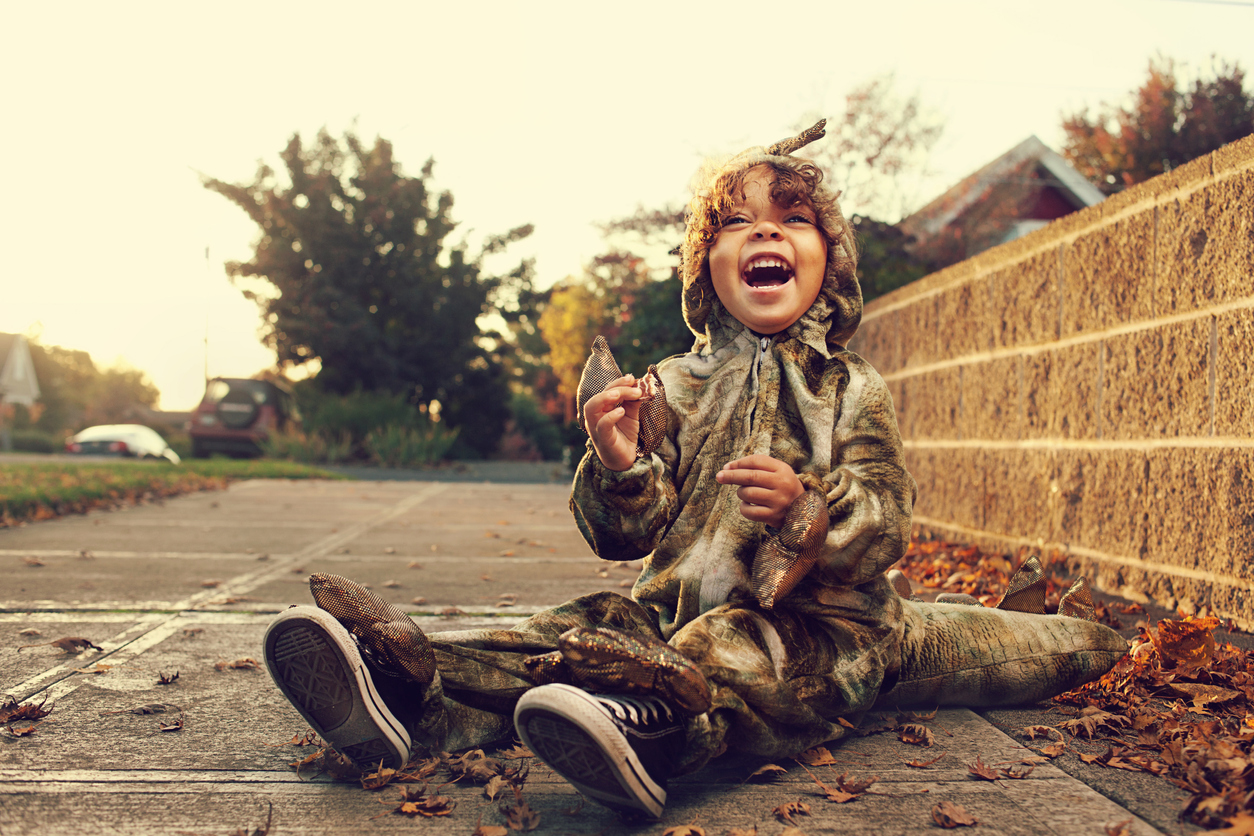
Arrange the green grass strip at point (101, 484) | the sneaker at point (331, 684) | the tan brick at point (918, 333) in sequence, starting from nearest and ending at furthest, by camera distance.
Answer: the sneaker at point (331, 684), the tan brick at point (918, 333), the green grass strip at point (101, 484)

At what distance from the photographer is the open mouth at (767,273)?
87.0 inches

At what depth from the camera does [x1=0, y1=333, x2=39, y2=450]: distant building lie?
49.3 m

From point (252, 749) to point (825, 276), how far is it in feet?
6.10

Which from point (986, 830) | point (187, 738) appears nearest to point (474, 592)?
point (187, 738)

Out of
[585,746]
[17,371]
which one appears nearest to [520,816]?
[585,746]

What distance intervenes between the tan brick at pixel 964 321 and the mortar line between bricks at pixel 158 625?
422 cm

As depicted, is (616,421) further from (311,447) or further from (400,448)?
(311,447)

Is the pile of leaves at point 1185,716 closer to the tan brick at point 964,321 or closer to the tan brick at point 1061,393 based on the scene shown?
the tan brick at point 1061,393

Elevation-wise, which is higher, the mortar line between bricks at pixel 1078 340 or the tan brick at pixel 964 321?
the tan brick at pixel 964 321

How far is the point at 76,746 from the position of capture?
1989mm

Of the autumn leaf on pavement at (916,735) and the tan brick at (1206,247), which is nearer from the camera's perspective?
the autumn leaf on pavement at (916,735)

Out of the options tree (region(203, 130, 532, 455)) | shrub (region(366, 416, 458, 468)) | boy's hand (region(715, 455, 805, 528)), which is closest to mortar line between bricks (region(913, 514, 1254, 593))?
boy's hand (region(715, 455, 805, 528))

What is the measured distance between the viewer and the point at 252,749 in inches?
79.7

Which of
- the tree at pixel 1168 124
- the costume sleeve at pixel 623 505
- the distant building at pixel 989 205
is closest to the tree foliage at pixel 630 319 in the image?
the costume sleeve at pixel 623 505
